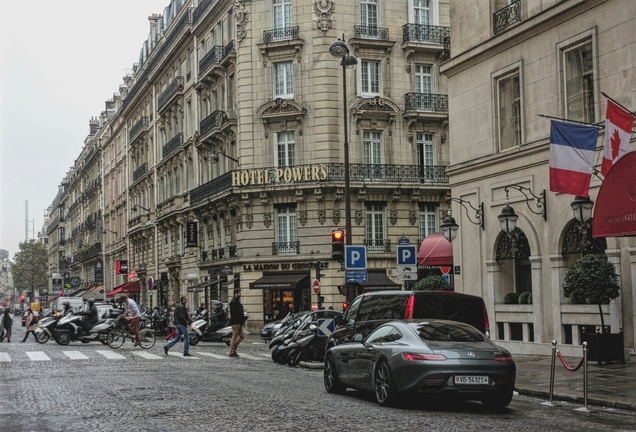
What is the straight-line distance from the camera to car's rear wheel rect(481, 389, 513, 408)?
502 inches

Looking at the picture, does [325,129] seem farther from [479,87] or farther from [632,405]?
[632,405]

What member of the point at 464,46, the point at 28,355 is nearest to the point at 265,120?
the point at 464,46

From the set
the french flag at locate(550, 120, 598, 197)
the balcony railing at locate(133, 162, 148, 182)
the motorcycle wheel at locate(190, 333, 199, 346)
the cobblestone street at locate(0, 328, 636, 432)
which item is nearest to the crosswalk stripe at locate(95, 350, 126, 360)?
the cobblestone street at locate(0, 328, 636, 432)

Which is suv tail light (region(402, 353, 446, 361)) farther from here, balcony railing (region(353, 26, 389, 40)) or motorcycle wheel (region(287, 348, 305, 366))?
balcony railing (region(353, 26, 389, 40))

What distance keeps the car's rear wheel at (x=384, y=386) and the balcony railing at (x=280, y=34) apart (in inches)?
1266

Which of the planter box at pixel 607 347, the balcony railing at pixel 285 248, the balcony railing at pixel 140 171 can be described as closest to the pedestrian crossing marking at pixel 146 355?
the planter box at pixel 607 347

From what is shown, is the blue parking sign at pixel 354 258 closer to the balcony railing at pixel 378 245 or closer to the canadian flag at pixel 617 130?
the canadian flag at pixel 617 130

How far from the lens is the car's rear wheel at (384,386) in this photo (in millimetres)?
12984

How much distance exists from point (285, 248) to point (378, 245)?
171 inches

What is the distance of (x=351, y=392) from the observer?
15500mm

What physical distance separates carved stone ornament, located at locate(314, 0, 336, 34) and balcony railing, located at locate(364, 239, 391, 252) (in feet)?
32.8

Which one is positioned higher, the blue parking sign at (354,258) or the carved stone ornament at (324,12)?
the carved stone ornament at (324,12)

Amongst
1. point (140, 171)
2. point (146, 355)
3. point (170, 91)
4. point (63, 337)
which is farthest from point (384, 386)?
point (140, 171)

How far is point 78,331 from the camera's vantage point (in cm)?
3134
